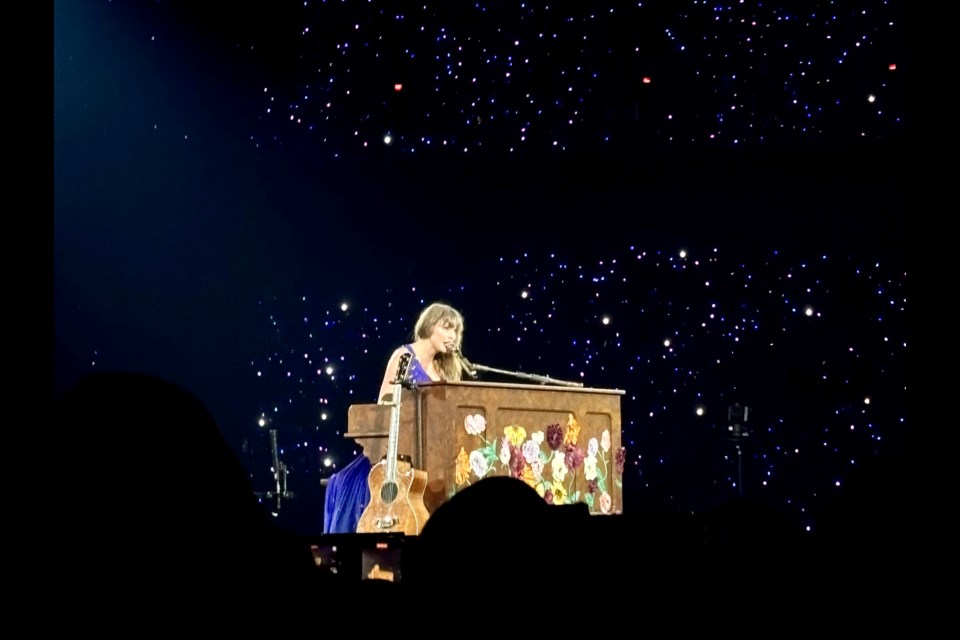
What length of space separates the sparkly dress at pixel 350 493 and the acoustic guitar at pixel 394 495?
3.18ft

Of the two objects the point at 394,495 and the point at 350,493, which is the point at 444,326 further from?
the point at 394,495

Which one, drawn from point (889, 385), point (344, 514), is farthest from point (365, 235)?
point (889, 385)

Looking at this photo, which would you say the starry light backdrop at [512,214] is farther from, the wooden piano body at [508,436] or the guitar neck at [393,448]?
the guitar neck at [393,448]

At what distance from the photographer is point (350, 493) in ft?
21.2

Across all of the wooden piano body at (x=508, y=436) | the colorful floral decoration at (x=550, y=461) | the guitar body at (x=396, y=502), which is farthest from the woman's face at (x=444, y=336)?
the guitar body at (x=396, y=502)

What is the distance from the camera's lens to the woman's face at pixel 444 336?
667 cm

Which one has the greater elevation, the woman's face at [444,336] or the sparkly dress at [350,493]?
the woman's face at [444,336]

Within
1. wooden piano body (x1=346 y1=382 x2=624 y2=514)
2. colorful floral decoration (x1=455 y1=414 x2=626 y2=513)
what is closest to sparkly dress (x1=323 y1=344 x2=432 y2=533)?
wooden piano body (x1=346 y1=382 x2=624 y2=514)

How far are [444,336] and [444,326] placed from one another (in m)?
0.06

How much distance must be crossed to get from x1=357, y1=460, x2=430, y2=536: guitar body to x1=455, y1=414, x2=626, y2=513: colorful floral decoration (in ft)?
0.71

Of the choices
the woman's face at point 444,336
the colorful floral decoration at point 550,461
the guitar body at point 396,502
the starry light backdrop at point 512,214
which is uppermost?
the starry light backdrop at point 512,214

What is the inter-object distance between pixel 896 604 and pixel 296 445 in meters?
8.35

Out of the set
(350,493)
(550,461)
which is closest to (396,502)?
(550,461)

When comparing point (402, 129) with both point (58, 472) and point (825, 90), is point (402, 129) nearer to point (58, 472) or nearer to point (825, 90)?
point (825, 90)
